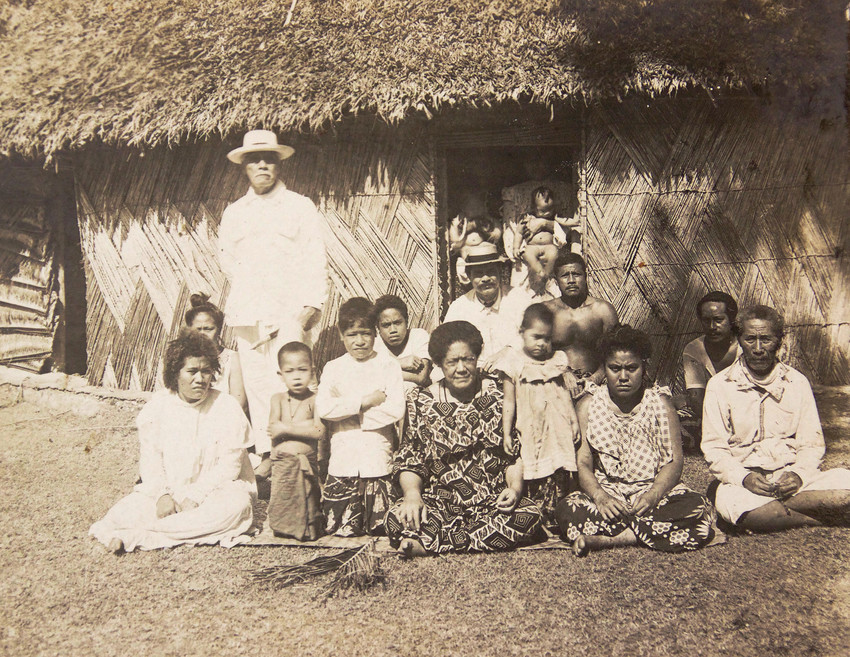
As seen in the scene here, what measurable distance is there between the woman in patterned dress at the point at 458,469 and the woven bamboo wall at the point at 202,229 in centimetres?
163

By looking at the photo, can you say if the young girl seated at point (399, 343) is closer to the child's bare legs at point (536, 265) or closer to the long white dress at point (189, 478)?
the long white dress at point (189, 478)

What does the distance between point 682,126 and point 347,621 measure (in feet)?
13.3

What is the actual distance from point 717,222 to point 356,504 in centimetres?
333

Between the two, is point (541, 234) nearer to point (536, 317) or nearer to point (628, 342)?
point (536, 317)

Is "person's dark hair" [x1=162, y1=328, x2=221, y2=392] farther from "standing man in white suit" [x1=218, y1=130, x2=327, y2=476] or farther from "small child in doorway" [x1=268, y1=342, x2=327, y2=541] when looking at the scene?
"standing man in white suit" [x1=218, y1=130, x2=327, y2=476]

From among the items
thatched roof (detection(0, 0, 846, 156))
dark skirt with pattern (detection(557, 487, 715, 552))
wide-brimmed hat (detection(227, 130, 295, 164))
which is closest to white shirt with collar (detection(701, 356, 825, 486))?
dark skirt with pattern (detection(557, 487, 715, 552))

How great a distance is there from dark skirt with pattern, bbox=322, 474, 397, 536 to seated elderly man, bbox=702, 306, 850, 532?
5.23 ft

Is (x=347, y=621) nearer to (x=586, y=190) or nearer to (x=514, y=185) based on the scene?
(x=586, y=190)

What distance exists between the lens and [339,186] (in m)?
5.02

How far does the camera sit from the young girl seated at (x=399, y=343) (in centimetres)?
398

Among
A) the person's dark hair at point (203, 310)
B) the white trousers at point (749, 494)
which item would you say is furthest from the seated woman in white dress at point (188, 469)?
the white trousers at point (749, 494)

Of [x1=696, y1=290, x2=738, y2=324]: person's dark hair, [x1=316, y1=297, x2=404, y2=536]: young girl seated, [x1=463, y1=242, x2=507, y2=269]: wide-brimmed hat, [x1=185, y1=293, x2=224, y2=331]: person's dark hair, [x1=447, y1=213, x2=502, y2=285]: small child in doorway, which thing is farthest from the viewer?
[x1=447, y1=213, x2=502, y2=285]: small child in doorway

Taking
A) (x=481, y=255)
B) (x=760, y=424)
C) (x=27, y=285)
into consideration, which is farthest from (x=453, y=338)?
(x=27, y=285)

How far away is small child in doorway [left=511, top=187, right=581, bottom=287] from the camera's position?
16.0 ft
